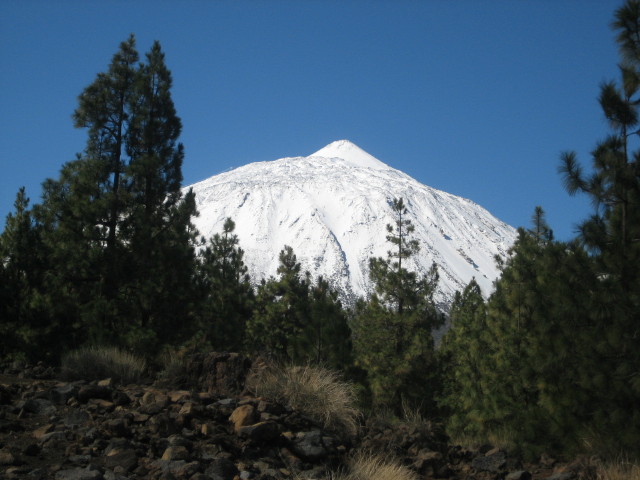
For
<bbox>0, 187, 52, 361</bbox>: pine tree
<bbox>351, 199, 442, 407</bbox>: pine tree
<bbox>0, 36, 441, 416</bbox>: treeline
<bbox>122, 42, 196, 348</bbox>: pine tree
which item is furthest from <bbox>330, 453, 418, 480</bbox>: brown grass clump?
<bbox>351, 199, 442, 407</bbox>: pine tree

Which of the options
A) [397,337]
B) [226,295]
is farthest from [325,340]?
[226,295]

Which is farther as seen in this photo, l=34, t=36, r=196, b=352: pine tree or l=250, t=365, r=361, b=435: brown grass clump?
l=34, t=36, r=196, b=352: pine tree

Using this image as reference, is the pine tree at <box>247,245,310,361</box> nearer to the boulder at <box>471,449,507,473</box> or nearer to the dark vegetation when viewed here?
the dark vegetation

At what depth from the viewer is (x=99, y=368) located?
8.83m

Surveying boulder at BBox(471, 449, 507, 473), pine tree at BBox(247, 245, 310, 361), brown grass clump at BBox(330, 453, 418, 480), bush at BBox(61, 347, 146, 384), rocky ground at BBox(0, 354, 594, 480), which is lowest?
boulder at BBox(471, 449, 507, 473)

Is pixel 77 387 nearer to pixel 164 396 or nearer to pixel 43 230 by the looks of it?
pixel 164 396

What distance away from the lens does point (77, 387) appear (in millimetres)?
7359

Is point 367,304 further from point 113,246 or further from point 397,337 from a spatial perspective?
point 113,246

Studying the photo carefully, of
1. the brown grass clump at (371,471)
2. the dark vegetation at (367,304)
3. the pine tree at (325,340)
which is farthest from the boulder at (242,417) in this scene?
the pine tree at (325,340)

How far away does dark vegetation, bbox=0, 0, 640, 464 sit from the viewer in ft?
32.2

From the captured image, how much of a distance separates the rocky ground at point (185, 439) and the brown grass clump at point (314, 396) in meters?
0.23

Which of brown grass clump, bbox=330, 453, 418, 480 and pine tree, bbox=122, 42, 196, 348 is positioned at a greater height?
pine tree, bbox=122, 42, 196, 348

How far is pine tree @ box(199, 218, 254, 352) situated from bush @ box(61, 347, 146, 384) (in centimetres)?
1037

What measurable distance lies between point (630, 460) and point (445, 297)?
18059cm
